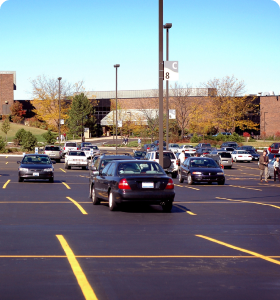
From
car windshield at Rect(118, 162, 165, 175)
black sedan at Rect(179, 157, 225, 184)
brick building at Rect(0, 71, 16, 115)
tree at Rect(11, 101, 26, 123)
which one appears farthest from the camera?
brick building at Rect(0, 71, 16, 115)

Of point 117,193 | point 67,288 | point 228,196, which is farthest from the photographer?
point 228,196

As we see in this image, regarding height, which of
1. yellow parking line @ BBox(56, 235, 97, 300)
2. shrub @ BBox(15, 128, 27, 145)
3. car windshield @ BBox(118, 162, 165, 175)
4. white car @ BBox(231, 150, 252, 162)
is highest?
shrub @ BBox(15, 128, 27, 145)

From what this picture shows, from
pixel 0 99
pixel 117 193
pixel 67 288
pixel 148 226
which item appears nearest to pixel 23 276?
pixel 67 288

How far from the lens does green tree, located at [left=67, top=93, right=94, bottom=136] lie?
3983 inches

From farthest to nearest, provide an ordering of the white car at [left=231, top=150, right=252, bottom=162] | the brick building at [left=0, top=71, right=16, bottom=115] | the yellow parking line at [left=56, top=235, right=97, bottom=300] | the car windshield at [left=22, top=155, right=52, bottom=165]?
the brick building at [left=0, top=71, right=16, bottom=115]
the white car at [left=231, top=150, right=252, bottom=162]
the car windshield at [left=22, top=155, right=52, bottom=165]
the yellow parking line at [left=56, top=235, right=97, bottom=300]

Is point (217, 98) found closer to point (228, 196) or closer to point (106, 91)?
point (106, 91)

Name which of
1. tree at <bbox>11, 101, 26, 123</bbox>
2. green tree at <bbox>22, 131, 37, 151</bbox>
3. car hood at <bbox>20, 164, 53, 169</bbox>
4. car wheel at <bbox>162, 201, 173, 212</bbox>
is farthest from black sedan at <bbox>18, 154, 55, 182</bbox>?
tree at <bbox>11, 101, 26, 123</bbox>

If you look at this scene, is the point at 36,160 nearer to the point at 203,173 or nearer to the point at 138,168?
the point at 203,173

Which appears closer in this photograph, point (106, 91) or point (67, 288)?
point (67, 288)

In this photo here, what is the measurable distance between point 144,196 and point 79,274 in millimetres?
7687

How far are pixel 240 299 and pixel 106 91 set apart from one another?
144m

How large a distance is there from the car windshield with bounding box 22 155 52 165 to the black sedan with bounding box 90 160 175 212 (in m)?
13.6

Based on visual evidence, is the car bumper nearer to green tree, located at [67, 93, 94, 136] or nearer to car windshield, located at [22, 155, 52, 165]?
car windshield, located at [22, 155, 52, 165]

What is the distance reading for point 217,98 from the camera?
325ft
